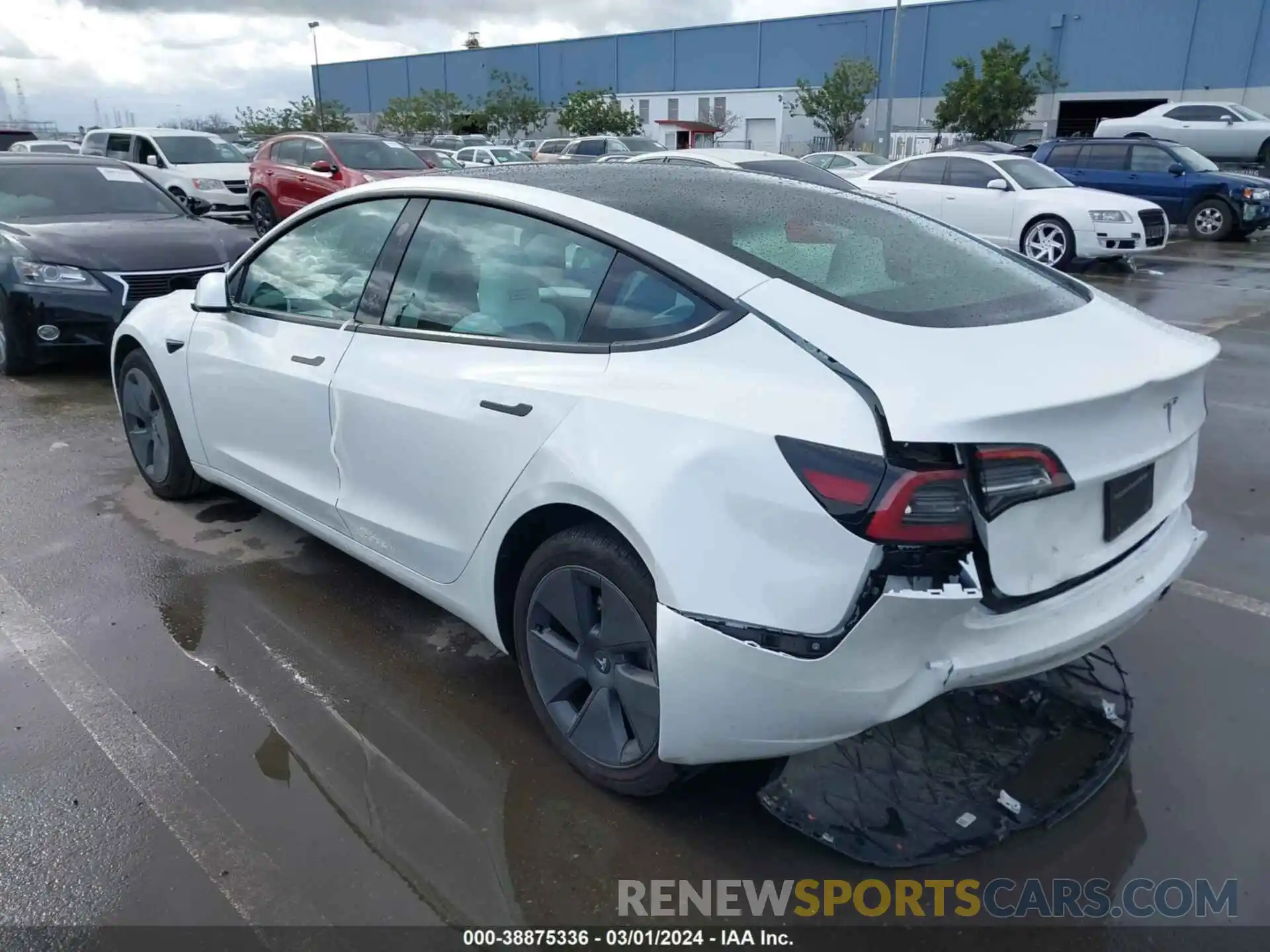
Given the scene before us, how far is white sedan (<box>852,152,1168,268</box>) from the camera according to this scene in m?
12.9

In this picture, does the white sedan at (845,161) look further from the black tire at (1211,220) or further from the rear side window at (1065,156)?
the black tire at (1211,220)

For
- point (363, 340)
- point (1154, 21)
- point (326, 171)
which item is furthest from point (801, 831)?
point (1154, 21)

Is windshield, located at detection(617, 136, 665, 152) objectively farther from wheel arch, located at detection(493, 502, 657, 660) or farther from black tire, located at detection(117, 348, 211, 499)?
wheel arch, located at detection(493, 502, 657, 660)

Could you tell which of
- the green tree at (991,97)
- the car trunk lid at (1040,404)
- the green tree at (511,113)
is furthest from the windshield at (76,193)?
the green tree at (511,113)

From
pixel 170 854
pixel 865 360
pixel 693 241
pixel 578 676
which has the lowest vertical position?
pixel 170 854

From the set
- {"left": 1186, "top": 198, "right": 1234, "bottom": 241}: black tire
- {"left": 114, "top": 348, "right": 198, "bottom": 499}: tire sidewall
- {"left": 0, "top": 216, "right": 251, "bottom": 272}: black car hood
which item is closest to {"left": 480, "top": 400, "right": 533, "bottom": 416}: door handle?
{"left": 114, "top": 348, "right": 198, "bottom": 499}: tire sidewall

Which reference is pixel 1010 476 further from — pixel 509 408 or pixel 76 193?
pixel 76 193

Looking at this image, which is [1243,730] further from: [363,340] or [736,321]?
[363,340]

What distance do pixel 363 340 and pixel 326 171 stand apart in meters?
13.0

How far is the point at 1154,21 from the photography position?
42156mm

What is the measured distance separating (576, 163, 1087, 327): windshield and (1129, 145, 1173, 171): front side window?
16225 mm

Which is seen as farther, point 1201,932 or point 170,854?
point 170,854

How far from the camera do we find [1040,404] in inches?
81.9

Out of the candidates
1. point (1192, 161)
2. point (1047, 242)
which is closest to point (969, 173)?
Result: point (1047, 242)
